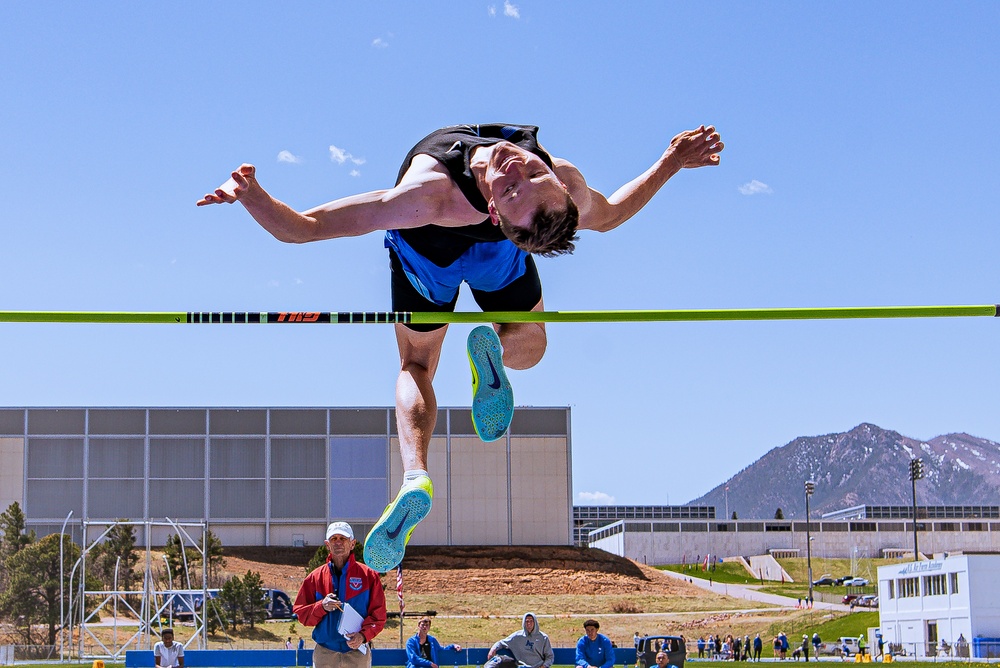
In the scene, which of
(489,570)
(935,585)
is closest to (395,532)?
(935,585)

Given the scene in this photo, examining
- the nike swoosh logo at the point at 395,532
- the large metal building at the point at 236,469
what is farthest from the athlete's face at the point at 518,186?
the large metal building at the point at 236,469

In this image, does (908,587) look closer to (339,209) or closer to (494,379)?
(494,379)

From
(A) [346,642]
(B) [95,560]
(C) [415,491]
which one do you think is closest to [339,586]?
(A) [346,642]

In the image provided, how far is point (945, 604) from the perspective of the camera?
38.9 meters

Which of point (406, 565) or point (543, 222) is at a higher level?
point (543, 222)

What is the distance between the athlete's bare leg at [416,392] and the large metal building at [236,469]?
53171 millimetres

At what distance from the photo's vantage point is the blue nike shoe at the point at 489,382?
19.9 feet

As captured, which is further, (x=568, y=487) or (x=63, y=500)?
(x=568, y=487)

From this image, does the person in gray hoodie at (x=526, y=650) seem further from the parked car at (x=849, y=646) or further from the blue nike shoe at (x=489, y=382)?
the parked car at (x=849, y=646)

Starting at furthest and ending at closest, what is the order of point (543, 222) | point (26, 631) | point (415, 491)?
point (26, 631) → point (415, 491) → point (543, 222)

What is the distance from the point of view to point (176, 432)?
60.2 m

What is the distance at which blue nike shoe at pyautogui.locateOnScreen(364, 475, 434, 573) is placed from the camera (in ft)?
17.7

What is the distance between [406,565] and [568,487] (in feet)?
31.8

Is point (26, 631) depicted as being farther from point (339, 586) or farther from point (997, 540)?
point (997, 540)
